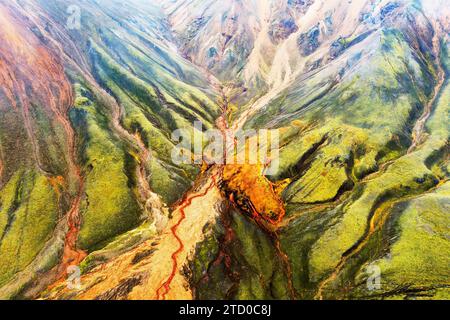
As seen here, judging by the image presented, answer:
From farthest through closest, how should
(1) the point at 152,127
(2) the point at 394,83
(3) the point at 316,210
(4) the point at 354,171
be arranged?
(2) the point at 394,83
(1) the point at 152,127
(4) the point at 354,171
(3) the point at 316,210

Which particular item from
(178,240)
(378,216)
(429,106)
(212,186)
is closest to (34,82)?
(212,186)

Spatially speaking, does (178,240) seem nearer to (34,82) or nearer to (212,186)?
(212,186)

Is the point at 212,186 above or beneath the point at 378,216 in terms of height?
above

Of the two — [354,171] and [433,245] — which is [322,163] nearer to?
[354,171]

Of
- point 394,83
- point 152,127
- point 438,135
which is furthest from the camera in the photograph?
point 394,83

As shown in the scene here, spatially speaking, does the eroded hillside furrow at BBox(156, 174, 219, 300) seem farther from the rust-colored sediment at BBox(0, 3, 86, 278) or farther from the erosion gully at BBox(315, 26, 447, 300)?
the erosion gully at BBox(315, 26, 447, 300)

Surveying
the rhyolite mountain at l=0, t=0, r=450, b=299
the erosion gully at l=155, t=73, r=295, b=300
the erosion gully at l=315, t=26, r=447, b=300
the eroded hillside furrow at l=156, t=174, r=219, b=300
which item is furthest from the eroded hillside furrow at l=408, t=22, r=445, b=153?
the eroded hillside furrow at l=156, t=174, r=219, b=300

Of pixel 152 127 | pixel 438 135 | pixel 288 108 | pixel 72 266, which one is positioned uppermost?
pixel 288 108

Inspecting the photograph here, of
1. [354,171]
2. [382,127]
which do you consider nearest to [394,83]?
[382,127]
